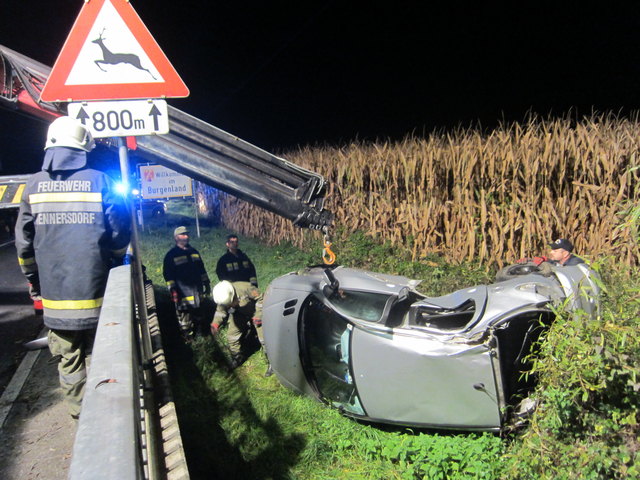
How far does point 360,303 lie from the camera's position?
156 inches

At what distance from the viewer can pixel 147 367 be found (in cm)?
324

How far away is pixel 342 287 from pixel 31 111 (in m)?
4.29

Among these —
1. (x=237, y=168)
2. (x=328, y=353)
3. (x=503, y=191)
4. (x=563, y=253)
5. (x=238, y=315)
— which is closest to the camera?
(x=328, y=353)

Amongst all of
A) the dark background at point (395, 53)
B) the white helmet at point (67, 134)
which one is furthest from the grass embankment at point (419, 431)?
the dark background at point (395, 53)

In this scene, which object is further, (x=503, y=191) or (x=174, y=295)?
(x=503, y=191)

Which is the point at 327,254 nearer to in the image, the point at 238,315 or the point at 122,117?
the point at 238,315

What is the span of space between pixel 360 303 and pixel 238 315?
214 cm

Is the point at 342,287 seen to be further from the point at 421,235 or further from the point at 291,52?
the point at 291,52

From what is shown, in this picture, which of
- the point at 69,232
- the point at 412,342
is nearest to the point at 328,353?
the point at 412,342

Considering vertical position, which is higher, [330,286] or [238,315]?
[330,286]

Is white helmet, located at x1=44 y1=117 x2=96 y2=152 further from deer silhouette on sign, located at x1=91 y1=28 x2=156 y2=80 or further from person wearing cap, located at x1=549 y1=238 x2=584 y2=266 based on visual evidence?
person wearing cap, located at x1=549 y1=238 x2=584 y2=266

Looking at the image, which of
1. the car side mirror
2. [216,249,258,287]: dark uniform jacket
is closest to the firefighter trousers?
the car side mirror

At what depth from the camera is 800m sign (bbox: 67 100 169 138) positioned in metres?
3.32

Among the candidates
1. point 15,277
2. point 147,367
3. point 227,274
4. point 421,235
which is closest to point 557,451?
point 147,367
